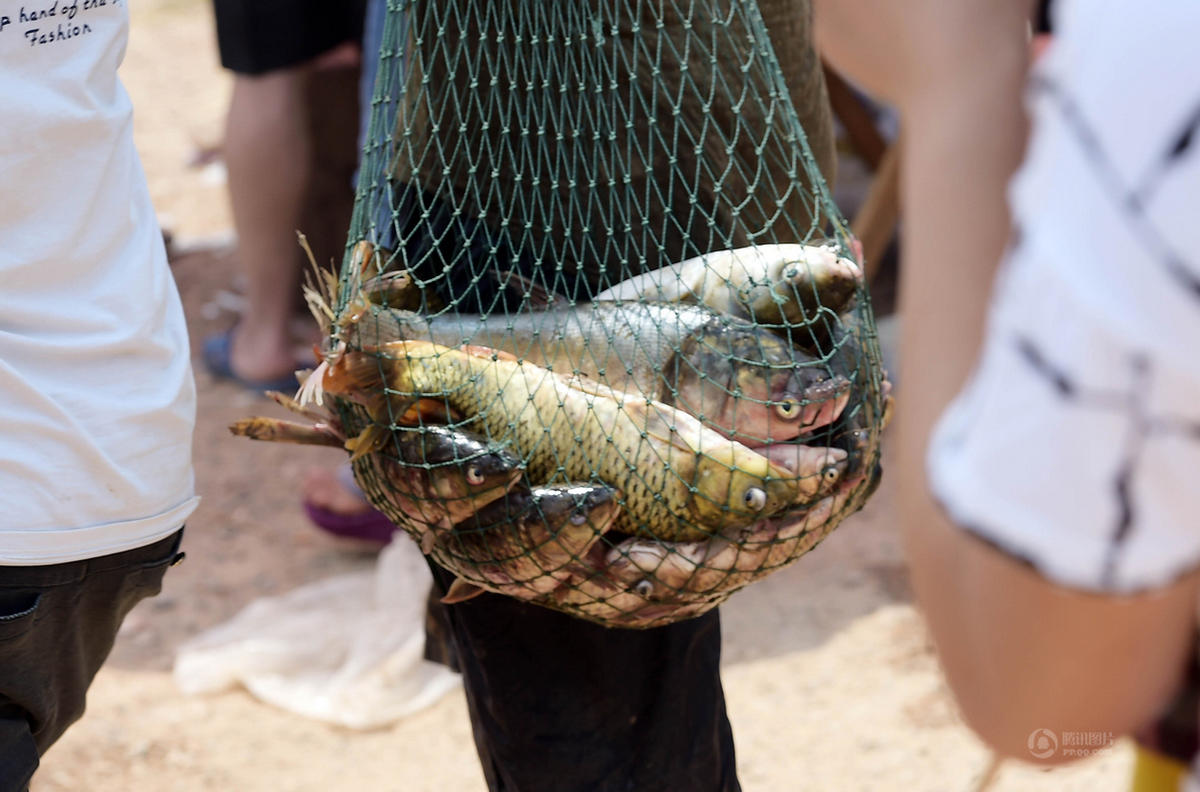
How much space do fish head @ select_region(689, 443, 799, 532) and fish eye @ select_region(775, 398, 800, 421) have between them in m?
0.09

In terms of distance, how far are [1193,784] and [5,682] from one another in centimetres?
164

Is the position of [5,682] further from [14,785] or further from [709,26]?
[709,26]

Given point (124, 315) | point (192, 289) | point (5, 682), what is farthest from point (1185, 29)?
point (192, 289)

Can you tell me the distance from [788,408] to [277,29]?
3.97 m

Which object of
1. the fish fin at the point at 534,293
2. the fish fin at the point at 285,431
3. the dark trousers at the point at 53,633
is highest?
the fish fin at the point at 534,293

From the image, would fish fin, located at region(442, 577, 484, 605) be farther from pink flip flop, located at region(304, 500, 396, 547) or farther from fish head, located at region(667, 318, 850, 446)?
pink flip flop, located at region(304, 500, 396, 547)

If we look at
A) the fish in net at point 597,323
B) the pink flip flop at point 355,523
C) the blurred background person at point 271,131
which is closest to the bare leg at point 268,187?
the blurred background person at point 271,131

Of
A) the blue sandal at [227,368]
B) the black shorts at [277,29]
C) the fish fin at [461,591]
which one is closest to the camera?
the fish fin at [461,591]

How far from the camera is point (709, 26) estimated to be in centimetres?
208

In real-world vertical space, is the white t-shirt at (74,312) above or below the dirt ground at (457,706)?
above

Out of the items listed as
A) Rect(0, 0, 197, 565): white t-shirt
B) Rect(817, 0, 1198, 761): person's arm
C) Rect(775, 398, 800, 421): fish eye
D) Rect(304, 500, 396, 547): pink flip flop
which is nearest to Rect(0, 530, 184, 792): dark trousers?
Rect(0, 0, 197, 565): white t-shirt

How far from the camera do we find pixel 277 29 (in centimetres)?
510

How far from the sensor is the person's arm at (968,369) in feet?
3.13

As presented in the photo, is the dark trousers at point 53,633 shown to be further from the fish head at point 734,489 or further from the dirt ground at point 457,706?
the dirt ground at point 457,706
